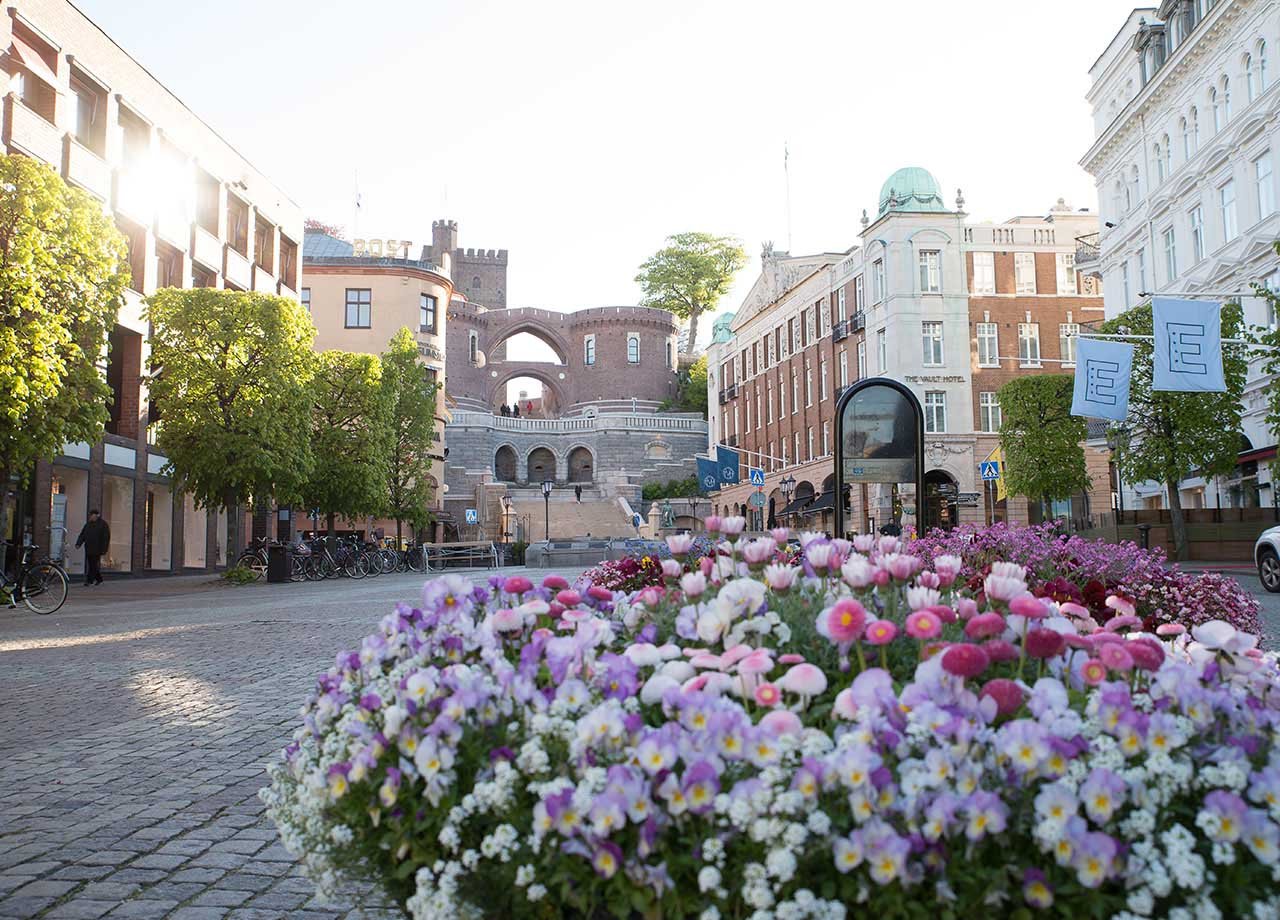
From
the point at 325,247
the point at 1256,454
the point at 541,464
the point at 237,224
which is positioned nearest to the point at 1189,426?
the point at 1256,454

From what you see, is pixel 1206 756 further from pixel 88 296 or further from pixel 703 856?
pixel 88 296

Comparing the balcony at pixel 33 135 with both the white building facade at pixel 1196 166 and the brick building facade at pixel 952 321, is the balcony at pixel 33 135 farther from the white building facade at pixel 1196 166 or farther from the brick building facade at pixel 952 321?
the brick building facade at pixel 952 321

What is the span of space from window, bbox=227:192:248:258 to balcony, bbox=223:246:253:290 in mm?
411

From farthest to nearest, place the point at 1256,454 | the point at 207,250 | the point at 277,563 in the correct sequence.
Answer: the point at 207,250, the point at 277,563, the point at 1256,454

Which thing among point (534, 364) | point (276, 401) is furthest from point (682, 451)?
point (276, 401)

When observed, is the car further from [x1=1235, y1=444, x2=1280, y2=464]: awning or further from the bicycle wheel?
the bicycle wheel

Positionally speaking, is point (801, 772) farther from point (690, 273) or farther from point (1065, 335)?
point (690, 273)

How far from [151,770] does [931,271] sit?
47.3 m

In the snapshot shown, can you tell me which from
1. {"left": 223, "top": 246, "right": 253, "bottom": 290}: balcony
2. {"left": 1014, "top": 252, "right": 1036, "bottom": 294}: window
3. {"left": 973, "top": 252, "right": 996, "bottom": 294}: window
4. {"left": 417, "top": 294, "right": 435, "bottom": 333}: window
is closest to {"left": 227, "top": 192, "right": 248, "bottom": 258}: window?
{"left": 223, "top": 246, "right": 253, "bottom": 290}: balcony

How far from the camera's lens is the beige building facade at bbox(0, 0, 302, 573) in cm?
2628

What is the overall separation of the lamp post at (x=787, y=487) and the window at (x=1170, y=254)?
2551 centimetres

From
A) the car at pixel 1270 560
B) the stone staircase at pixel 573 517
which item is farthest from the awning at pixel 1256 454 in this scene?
the stone staircase at pixel 573 517

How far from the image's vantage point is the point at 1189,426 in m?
28.7

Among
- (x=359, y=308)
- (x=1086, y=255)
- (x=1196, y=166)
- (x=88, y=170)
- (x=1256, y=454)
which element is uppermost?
(x=359, y=308)
